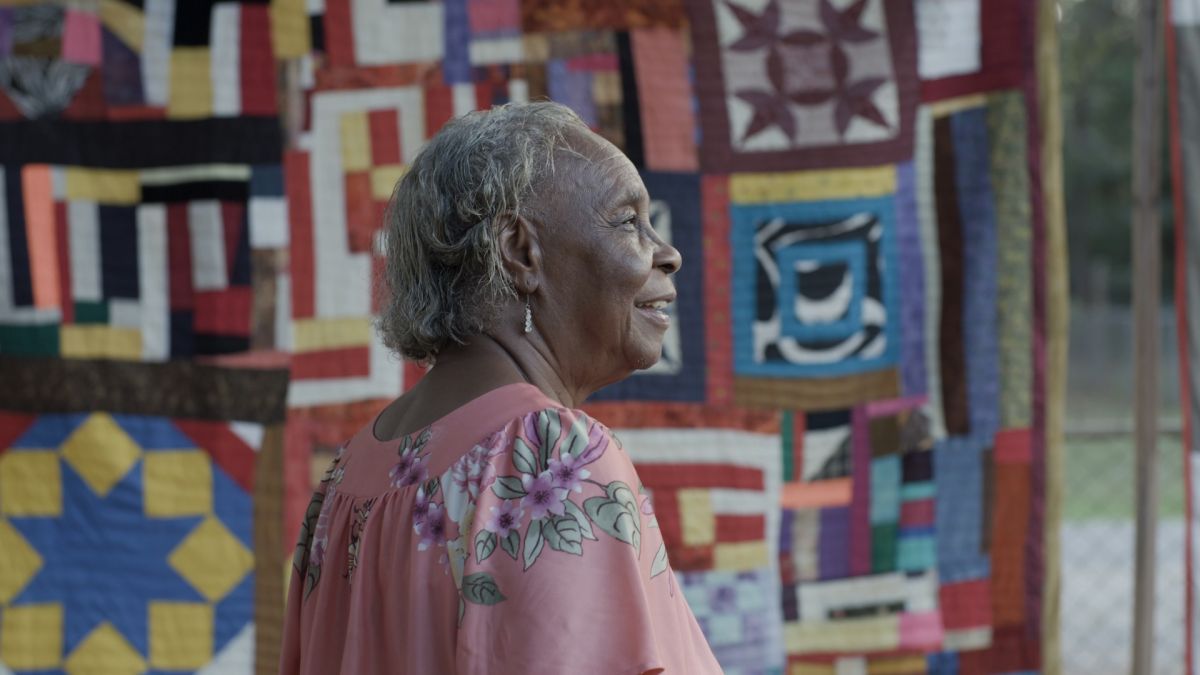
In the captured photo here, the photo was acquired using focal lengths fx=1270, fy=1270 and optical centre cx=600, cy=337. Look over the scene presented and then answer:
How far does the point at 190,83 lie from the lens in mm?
2982

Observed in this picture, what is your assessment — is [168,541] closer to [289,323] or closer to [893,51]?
[289,323]

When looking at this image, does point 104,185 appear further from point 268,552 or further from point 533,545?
point 533,545

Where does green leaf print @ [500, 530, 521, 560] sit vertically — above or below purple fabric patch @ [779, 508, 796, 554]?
above

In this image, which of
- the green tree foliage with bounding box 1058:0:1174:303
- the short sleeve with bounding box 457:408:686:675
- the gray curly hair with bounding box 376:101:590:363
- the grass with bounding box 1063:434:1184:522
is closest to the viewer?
the short sleeve with bounding box 457:408:686:675

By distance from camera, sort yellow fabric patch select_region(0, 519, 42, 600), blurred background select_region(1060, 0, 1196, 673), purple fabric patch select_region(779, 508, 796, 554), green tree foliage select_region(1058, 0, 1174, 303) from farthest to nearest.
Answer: green tree foliage select_region(1058, 0, 1174, 303)
blurred background select_region(1060, 0, 1196, 673)
purple fabric patch select_region(779, 508, 796, 554)
yellow fabric patch select_region(0, 519, 42, 600)

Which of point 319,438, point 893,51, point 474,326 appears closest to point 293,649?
point 474,326

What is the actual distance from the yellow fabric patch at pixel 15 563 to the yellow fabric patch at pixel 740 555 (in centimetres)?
160

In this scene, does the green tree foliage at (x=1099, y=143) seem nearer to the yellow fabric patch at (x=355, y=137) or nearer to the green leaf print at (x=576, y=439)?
the yellow fabric patch at (x=355, y=137)

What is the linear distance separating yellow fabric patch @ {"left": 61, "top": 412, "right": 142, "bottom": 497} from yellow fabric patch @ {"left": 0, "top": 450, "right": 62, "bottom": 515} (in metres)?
0.04

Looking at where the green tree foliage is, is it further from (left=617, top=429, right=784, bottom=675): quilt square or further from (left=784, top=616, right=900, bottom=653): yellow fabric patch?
(left=617, top=429, right=784, bottom=675): quilt square

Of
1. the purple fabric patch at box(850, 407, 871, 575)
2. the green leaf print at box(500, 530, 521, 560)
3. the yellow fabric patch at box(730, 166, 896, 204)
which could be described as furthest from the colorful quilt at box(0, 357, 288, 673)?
the green leaf print at box(500, 530, 521, 560)

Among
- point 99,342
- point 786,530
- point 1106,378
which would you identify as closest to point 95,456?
point 99,342

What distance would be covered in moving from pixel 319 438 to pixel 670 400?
853mm

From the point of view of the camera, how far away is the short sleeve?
1.19 m
